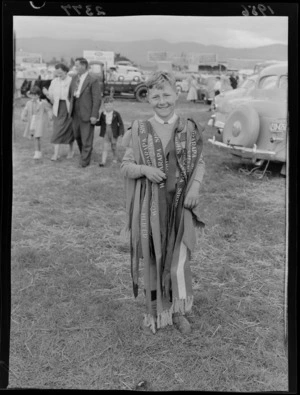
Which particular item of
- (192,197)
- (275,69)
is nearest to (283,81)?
(275,69)

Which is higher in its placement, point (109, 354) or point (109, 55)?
point (109, 55)

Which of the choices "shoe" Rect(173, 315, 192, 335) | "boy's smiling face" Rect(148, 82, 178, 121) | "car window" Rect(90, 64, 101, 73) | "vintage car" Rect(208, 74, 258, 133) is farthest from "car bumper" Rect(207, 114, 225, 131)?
"shoe" Rect(173, 315, 192, 335)

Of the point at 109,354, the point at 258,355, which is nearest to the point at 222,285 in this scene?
the point at 258,355

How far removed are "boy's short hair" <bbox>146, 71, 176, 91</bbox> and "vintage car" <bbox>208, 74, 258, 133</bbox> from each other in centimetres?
69

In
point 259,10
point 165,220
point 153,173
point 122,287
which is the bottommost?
point 122,287

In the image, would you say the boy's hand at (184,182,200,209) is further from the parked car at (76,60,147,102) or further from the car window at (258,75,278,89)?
the car window at (258,75,278,89)

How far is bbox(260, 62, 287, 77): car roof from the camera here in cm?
287

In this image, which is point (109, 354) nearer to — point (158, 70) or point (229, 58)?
point (158, 70)

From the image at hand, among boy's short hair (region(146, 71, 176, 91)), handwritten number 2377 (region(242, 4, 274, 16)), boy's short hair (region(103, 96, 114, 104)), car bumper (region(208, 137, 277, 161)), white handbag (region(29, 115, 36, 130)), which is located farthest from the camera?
car bumper (region(208, 137, 277, 161))

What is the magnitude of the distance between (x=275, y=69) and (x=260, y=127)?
376 mm

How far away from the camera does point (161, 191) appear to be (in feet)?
8.93

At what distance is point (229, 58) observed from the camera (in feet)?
9.72

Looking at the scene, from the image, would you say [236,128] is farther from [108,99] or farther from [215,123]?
[108,99]

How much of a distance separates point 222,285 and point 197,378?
1.88 feet
